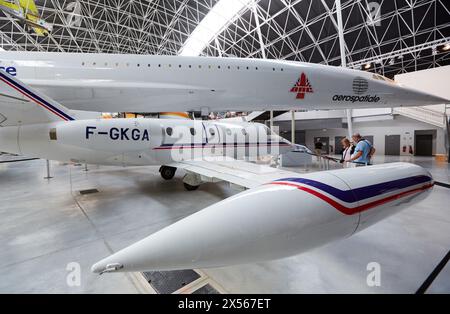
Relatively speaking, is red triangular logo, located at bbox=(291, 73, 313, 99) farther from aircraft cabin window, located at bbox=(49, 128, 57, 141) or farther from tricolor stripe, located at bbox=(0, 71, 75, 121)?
aircraft cabin window, located at bbox=(49, 128, 57, 141)

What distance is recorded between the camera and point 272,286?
6.88 ft

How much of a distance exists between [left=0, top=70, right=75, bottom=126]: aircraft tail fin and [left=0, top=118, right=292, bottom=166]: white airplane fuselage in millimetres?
155

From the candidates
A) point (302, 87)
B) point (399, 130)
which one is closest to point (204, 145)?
point (302, 87)

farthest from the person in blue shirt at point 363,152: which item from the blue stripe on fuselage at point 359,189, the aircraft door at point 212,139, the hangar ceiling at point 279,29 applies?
the hangar ceiling at point 279,29

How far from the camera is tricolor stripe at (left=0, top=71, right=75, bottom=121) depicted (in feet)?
13.6

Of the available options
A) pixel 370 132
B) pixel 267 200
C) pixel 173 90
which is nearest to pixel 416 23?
pixel 370 132

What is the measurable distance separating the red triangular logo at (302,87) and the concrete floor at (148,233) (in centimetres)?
444

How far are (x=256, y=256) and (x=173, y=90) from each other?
5.63m

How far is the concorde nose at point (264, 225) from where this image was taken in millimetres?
1211

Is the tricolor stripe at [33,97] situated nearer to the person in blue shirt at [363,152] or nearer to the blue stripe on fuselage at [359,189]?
the blue stripe on fuselage at [359,189]

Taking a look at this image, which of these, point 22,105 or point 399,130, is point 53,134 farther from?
point 399,130

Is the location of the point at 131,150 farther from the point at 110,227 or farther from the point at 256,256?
the point at 256,256

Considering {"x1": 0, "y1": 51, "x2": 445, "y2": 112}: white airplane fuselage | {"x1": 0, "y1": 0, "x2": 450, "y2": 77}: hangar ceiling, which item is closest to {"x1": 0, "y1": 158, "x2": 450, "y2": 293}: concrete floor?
{"x1": 0, "y1": 51, "x2": 445, "y2": 112}: white airplane fuselage

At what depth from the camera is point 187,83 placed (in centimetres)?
613
